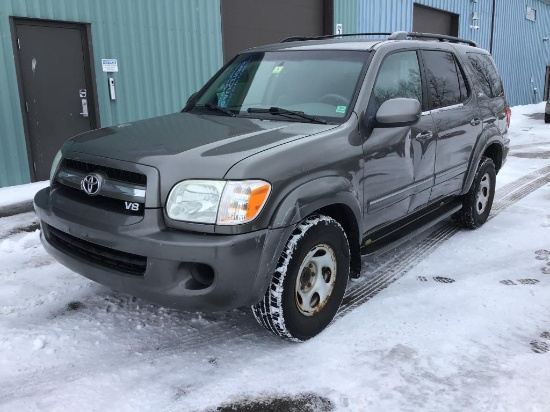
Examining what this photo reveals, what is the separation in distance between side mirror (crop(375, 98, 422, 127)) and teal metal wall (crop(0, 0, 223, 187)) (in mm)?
5740

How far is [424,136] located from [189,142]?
6.27 ft

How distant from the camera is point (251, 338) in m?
3.11

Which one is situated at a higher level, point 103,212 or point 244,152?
point 244,152

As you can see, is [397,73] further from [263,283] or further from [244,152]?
[263,283]

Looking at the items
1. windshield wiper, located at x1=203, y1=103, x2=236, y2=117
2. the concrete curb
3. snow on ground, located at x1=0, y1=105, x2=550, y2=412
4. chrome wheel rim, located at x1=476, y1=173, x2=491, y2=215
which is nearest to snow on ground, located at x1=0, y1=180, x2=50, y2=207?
the concrete curb

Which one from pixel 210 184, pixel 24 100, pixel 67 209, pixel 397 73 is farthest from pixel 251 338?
pixel 24 100

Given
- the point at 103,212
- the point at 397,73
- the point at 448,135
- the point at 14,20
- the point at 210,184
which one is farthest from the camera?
the point at 14,20

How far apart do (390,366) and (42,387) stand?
186cm

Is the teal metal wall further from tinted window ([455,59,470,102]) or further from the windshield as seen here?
→ tinted window ([455,59,470,102])

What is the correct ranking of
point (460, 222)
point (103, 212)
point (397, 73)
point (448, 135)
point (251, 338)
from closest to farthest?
point (103, 212)
point (251, 338)
point (397, 73)
point (448, 135)
point (460, 222)

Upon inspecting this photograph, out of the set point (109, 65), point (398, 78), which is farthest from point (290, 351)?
point (109, 65)

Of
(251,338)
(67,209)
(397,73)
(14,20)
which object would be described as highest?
(14,20)

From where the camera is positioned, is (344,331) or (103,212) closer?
(103,212)

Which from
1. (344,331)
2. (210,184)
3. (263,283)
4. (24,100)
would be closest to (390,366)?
(344,331)
